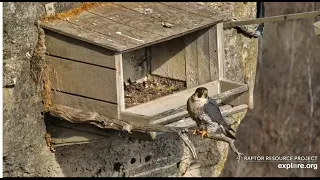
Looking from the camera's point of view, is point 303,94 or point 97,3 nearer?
point 97,3

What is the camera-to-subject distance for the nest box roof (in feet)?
17.6

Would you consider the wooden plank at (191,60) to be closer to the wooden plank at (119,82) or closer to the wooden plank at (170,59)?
the wooden plank at (170,59)

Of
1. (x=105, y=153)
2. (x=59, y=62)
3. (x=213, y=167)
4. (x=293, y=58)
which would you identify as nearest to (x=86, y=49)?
(x=59, y=62)

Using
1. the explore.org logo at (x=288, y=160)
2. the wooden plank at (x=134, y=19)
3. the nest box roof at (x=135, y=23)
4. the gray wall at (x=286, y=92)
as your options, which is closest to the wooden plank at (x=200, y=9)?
the nest box roof at (x=135, y=23)

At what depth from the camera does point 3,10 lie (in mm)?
5395

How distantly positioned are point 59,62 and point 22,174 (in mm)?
721

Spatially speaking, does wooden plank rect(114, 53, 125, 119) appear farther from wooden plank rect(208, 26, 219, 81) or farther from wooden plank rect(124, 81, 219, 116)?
wooden plank rect(208, 26, 219, 81)

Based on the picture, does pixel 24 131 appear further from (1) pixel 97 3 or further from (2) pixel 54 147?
(1) pixel 97 3

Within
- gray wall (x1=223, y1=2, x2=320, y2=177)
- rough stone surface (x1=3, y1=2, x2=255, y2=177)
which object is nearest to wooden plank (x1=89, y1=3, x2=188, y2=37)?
rough stone surface (x1=3, y1=2, x2=255, y2=177)

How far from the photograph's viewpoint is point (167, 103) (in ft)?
18.7

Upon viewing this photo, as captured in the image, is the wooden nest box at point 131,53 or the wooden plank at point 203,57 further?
the wooden plank at point 203,57

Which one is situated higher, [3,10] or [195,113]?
[3,10]

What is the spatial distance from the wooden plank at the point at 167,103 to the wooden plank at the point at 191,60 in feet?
0.43

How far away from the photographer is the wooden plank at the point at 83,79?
5.35m
